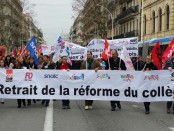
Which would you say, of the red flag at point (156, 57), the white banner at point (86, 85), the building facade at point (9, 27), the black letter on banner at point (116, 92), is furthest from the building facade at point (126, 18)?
the black letter on banner at point (116, 92)

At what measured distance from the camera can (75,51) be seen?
66.4 ft

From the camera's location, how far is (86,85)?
12.6m

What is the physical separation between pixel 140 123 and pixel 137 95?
7.72 feet

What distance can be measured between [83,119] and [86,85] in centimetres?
220

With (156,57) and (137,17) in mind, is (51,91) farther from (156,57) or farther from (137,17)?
(137,17)

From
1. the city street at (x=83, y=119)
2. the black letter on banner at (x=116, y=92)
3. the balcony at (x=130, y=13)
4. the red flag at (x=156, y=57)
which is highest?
the balcony at (x=130, y=13)

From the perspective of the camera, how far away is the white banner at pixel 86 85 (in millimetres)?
12352

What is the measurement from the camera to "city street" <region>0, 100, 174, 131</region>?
30.9 feet

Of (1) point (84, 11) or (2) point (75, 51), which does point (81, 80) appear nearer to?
(2) point (75, 51)

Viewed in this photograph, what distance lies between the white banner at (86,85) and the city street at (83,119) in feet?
1.41

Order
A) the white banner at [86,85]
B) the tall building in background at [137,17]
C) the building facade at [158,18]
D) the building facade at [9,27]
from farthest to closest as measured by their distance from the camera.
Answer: the building facade at [9,27] < the tall building in background at [137,17] < the building facade at [158,18] < the white banner at [86,85]

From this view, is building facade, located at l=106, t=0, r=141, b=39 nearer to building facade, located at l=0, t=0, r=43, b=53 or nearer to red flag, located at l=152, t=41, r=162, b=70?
building facade, located at l=0, t=0, r=43, b=53

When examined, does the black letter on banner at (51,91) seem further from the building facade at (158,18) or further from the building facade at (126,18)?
the building facade at (126,18)

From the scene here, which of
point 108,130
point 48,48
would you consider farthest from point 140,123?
point 48,48
